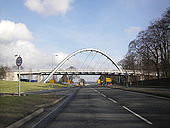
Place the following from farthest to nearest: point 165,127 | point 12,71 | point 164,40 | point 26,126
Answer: point 12,71, point 164,40, point 26,126, point 165,127

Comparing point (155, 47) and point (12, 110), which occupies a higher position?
point (155, 47)

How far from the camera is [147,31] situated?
4375 cm

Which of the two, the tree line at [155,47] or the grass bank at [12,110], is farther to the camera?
the tree line at [155,47]

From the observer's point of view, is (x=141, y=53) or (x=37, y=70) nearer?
(x=141, y=53)

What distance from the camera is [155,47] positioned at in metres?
44.7

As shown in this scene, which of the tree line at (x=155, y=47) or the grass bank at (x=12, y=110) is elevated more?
the tree line at (x=155, y=47)

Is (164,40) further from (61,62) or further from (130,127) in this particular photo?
(61,62)

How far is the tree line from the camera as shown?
38.0m

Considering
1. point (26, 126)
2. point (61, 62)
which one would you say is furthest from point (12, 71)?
point (26, 126)

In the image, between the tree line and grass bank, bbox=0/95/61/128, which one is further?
the tree line

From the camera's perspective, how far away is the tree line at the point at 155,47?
125 ft

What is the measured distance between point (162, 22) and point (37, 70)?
5879 centimetres

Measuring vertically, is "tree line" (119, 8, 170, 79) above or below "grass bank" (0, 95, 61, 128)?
above

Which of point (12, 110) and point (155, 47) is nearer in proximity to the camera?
point (12, 110)
